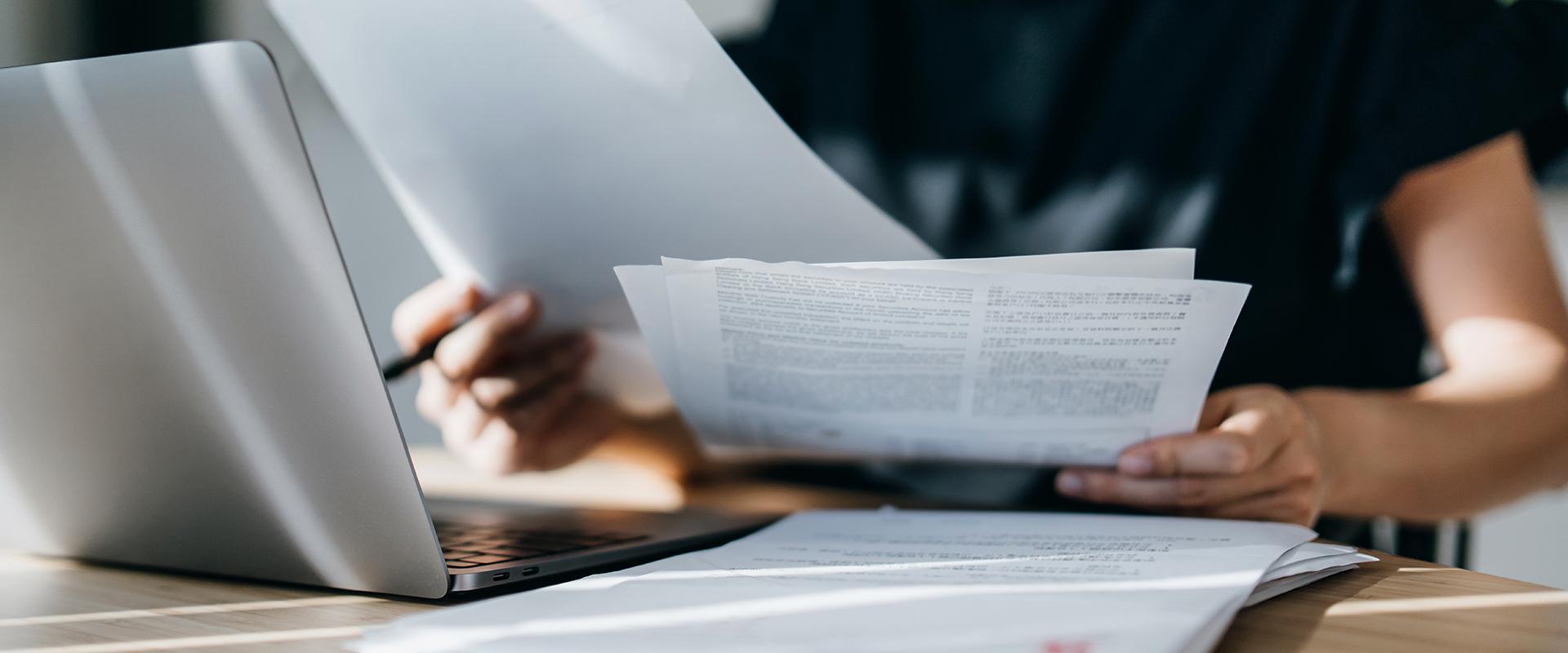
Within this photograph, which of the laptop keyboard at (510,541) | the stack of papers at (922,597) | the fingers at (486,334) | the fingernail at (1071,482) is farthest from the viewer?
the fingers at (486,334)

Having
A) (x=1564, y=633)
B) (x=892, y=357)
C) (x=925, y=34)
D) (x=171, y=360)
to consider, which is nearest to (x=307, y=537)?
(x=171, y=360)

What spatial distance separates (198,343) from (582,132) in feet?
0.63

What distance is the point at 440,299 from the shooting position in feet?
2.06

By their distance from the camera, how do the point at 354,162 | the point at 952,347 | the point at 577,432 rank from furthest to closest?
the point at 354,162 → the point at 577,432 → the point at 952,347

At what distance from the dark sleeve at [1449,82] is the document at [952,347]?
337mm

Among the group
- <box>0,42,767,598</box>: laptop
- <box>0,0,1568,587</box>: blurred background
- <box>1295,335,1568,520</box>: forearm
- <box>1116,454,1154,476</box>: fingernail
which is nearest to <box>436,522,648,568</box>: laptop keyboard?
<box>0,42,767,598</box>: laptop

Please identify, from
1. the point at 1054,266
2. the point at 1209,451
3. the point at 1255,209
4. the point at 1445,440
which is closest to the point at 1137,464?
the point at 1209,451

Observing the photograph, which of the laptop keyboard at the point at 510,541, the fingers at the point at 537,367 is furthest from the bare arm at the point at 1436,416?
the fingers at the point at 537,367

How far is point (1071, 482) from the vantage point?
19.4 inches

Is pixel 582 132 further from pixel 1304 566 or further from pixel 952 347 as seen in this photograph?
pixel 1304 566

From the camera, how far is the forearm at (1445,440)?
21.8 inches

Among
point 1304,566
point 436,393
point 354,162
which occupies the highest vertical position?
point 354,162

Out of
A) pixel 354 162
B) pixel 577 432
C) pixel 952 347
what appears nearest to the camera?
pixel 952 347

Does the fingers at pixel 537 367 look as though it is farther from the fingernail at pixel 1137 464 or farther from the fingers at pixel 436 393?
the fingernail at pixel 1137 464
